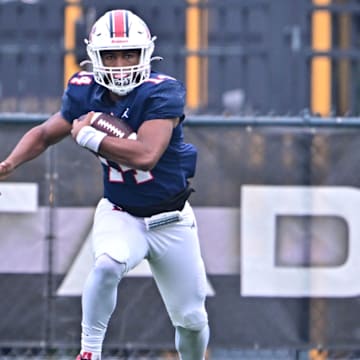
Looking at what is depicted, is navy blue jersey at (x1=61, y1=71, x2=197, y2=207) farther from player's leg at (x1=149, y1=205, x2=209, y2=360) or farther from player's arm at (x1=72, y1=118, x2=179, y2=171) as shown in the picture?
player's leg at (x1=149, y1=205, x2=209, y2=360)

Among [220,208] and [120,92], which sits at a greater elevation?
[120,92]

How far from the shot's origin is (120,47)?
5645 millimetres

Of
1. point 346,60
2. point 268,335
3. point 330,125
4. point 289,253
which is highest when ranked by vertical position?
point 346,60

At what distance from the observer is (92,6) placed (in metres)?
10.1

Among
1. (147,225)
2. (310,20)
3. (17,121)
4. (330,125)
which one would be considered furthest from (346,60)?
(147,225)

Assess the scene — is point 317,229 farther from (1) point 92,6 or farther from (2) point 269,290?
(1) point 92,6

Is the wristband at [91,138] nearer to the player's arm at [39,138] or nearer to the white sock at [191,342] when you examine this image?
the player's arm at [39,138]

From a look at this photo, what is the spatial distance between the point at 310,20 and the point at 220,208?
3.84 meters

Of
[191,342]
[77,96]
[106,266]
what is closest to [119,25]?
[77,96]

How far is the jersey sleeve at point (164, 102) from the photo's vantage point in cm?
559

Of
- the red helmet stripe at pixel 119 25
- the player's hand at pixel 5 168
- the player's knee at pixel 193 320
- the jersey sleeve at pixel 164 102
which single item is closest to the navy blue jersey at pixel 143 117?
the jersey sleeve at pixel 164 102

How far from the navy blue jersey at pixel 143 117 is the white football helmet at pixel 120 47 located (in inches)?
2.6

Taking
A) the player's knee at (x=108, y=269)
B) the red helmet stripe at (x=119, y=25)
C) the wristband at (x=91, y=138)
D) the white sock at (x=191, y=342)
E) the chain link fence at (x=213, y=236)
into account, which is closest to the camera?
the wristband at (x=91, y=138)

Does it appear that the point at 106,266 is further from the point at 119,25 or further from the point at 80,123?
the point at 119,25
